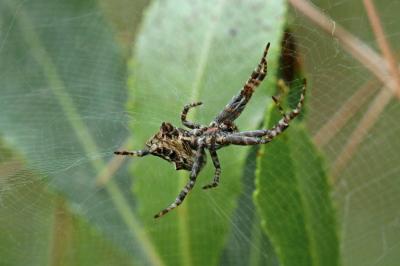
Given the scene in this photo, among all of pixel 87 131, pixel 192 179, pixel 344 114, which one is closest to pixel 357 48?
pixel 344 114

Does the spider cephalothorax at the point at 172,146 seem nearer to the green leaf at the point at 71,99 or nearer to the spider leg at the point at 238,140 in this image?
the spider leg at the point at 238,140

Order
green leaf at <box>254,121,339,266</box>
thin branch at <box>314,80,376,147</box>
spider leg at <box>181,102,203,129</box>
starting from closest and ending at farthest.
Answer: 1. green leaf at <box>254,121,339,266</box>
2. spider leg at <box>181,102,203,129</box>
3. thin branch at <box>314,80,376,147</box>

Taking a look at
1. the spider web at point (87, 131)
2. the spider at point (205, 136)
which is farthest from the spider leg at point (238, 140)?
the spider web at point (87, 131)

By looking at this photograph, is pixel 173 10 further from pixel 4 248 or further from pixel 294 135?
pixel 4 248

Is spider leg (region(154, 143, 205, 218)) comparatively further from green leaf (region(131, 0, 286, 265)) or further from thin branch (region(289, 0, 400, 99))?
thin branch (region(289, 0, 400, 99))

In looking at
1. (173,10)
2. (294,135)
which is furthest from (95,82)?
(294,135)

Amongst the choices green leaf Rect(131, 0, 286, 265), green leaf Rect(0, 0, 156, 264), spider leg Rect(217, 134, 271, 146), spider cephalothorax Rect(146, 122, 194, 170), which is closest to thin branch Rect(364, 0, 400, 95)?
green leaf Rect(131, 0, 286, 265)
